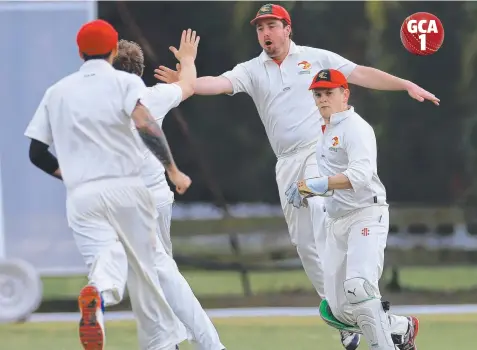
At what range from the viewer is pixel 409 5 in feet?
34.9

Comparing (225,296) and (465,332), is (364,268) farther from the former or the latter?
(225,296)

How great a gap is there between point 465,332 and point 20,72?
399 cm

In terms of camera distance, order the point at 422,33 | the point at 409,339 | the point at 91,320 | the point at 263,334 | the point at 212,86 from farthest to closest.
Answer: the point at 422,33, the point at 263,334, the point at 212,86, the point at 409,339, the point at 91,320

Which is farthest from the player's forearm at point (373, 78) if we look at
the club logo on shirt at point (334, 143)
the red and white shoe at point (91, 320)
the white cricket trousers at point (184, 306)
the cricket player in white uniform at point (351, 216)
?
the red and white shoe at point (91, 320)

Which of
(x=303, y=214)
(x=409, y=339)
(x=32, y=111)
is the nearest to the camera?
(x=409, y=339)

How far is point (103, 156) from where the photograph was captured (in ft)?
21.3

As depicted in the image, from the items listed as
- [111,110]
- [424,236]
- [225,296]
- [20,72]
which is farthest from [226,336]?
[111,110]

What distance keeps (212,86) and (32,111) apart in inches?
95.5

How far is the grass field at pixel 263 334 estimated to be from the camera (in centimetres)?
895

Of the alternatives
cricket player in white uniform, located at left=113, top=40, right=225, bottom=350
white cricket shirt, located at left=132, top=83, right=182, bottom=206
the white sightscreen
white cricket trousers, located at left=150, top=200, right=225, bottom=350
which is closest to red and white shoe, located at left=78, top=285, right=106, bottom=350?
white cricket shirt, located at left=132, top=83, right=182, bottom=206

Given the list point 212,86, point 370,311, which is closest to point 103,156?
point 370,311

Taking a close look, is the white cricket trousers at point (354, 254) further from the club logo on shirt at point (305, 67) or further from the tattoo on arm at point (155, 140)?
the tattoo on arm at point (155, 140)

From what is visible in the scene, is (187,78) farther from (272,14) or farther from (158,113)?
(272,14)

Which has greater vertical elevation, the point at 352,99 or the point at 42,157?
the point at 42,157
